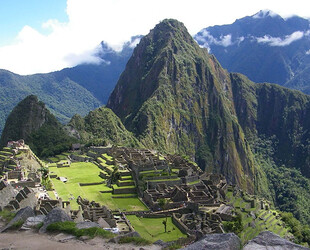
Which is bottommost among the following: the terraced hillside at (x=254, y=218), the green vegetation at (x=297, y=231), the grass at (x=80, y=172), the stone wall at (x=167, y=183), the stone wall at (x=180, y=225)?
the green vegetation at (x=297, y=231)

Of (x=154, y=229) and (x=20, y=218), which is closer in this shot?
(x=20, y=218)

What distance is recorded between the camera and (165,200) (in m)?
47.7

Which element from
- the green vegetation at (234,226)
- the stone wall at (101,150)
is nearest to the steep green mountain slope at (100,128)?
the stone wall at (101,150)

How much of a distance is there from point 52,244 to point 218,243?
7.54 meters

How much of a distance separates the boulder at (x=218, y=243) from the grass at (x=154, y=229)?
23.9 meters

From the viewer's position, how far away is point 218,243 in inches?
469

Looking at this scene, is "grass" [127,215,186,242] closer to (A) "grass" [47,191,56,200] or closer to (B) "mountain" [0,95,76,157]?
(A) "grass" [47,191,56,200]

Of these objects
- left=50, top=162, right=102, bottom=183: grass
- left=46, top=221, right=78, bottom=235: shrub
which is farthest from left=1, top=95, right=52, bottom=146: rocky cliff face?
left=46, top=221, right=78, bottom=235: shrub

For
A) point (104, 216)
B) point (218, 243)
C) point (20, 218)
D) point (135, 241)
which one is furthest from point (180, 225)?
point (218, 243)

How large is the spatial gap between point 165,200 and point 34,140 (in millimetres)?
61829

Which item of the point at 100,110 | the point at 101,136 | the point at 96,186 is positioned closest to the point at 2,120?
the point at 100,110

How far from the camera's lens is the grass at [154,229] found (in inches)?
1450

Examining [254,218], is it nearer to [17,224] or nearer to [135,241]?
[135,241]

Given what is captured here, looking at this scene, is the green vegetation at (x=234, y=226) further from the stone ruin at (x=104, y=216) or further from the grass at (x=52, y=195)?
the grass at (x=52, y=195)
